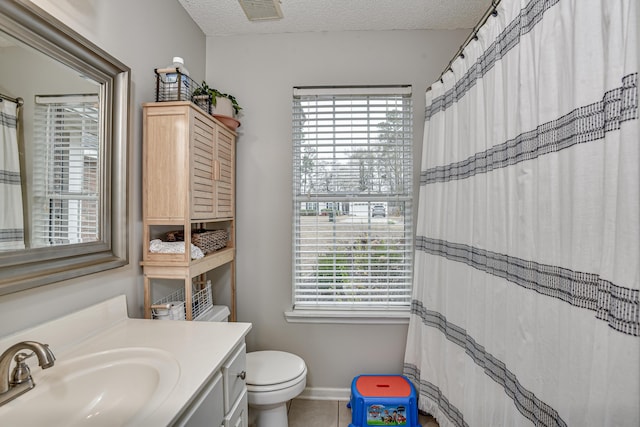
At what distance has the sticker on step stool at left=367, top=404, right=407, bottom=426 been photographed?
172 cm

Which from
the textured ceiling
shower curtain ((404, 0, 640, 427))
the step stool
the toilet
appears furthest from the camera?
the textured ceiling

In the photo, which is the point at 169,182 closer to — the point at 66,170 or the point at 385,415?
the point at 66,170

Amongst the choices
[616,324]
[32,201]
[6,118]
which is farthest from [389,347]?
[6,118]

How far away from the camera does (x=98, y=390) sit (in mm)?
919

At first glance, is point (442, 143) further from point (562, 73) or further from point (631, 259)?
point (631, 259)

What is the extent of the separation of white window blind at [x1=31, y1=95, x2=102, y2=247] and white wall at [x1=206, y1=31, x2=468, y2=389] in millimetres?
1036

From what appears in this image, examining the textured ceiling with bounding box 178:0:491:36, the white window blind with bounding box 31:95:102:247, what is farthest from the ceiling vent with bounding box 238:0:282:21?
the white window blind with bounding box 31:95:102:247

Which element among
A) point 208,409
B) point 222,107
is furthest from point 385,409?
point 222,107

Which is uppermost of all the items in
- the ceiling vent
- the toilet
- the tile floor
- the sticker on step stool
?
the ceiling vent

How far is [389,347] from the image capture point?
208 centimetres

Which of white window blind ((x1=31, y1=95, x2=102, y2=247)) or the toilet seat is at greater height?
white window blind ((x1=31, y1=95, x2=102, y2=247))

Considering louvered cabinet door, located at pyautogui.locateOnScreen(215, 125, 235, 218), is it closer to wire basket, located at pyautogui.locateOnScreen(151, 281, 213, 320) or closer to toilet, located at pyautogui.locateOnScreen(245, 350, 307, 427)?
wire basket, located at pyautogui.locateOnScreen(151, 281, 213, 320)

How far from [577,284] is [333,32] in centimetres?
206

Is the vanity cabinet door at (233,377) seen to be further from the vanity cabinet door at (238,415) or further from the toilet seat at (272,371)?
the toilet seat at (272,371)
